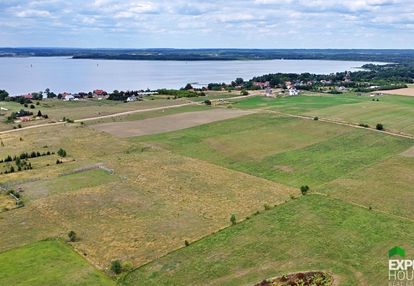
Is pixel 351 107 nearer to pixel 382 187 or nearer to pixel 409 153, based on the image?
pixel 409 153

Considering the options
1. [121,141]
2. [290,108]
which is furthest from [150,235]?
[290,108]

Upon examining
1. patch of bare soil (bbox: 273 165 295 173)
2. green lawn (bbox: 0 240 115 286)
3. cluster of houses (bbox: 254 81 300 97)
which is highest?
cluster of houses (bbox: 254 81 300 97)

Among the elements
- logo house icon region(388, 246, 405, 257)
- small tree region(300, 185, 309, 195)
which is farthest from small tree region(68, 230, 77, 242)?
logo house icon region(388, 246, 405, 257)

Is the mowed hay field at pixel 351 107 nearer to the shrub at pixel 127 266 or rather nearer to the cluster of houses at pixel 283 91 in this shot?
the cluster of houses at pixel 283 91

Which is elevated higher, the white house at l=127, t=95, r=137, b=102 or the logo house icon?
the white house at l=127, t=95, r=137, b=102

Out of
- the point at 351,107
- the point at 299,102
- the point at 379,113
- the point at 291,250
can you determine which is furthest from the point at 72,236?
the point at 299,102

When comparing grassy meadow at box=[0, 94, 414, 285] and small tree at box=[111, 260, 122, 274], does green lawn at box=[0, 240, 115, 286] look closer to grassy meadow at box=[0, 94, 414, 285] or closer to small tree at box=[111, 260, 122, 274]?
grassy meadow at box=[0, 94, 414, 285]
